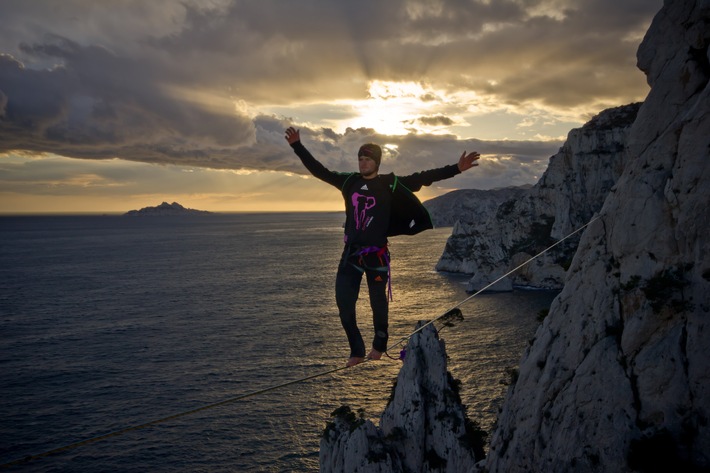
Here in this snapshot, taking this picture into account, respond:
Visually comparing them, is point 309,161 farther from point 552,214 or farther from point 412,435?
point 552,214

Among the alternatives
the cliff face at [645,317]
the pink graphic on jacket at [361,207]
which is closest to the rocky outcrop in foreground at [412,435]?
the cliff face at [645,317]

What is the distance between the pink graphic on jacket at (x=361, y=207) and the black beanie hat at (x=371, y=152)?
63 centimetres

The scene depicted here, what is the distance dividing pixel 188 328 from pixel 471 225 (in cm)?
9087

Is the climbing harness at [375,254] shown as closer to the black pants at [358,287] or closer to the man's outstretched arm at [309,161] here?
the black pants at [358,287]

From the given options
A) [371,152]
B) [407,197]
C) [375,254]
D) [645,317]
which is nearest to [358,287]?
[375,254]

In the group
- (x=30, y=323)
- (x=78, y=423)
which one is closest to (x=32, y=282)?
(x=30, y=323)

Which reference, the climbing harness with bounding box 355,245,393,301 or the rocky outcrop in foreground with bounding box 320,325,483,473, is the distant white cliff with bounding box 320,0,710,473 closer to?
the climbing harness with bounding box 355,245,393,301

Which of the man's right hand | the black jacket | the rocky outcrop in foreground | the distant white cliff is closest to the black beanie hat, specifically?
the black jacket

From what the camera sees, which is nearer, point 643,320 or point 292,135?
point 292,135

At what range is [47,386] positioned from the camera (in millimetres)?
50938

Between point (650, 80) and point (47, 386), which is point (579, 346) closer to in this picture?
point (650, 80)

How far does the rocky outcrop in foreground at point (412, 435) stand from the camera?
93.2 feet

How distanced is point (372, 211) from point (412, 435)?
26.0 m

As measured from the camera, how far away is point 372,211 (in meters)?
7.42
